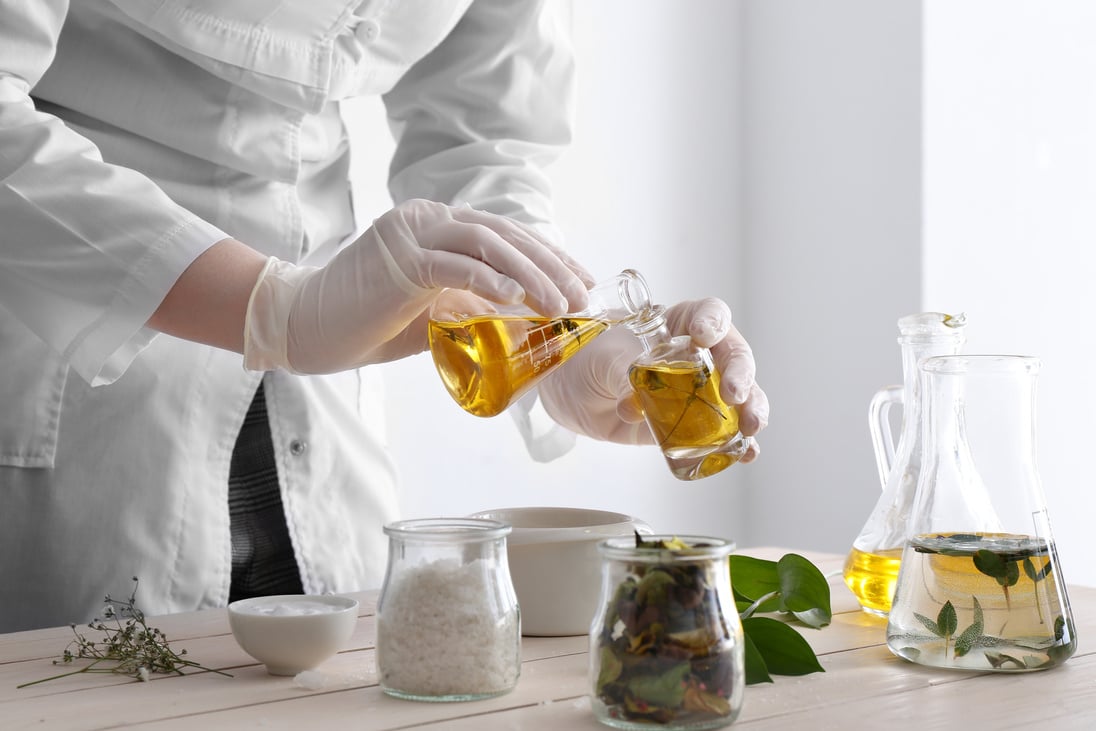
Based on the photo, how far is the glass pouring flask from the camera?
0.84 m

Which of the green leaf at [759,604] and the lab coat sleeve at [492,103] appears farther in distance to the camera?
the lab coat sleeve at [492,103]

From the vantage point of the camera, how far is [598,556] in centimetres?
91

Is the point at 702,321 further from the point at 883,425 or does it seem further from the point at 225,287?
the point at 225,287

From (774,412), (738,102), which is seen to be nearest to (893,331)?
(774,412)

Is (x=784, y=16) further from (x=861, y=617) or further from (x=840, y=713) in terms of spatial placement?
(x=840, y=713)

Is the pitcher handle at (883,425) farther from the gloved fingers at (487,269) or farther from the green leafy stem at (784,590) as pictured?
the gloved fingers at (487,269)

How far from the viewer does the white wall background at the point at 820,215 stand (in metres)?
2.54

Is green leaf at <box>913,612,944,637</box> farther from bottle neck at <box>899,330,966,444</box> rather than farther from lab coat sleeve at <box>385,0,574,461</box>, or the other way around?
lab coat sleeve at <box>385,0,574,461</box>

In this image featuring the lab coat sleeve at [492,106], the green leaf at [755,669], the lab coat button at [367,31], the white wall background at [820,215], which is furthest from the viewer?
the white wall background at [820,215]

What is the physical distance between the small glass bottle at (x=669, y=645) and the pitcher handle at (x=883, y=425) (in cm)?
41

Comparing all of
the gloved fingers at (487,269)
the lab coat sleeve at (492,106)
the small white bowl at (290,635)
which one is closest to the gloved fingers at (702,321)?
the gloved fingers at (487,269)

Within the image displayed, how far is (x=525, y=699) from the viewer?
2.44 ft

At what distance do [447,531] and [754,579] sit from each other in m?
0.30

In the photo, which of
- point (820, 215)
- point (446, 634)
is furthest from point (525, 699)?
point (820, 215)
